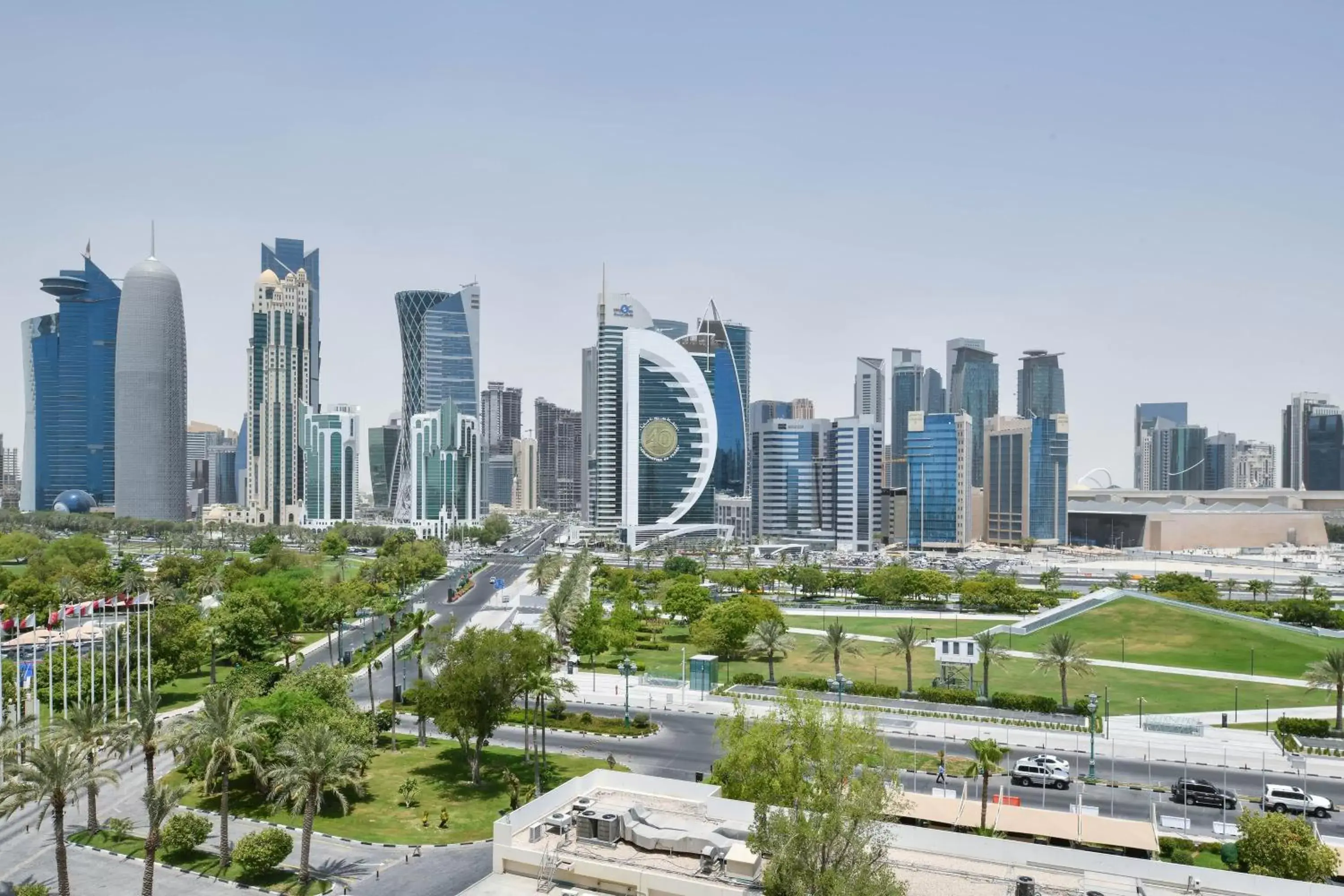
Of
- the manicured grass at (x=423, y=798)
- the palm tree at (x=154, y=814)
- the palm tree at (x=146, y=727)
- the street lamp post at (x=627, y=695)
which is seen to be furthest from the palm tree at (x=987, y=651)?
the palm tree at (x=146, y=727)

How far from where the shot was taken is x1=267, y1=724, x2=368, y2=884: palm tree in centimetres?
3494

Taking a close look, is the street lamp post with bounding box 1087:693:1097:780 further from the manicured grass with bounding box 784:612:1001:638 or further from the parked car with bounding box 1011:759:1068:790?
the manicured grass with bounding box 784:612:1001:638

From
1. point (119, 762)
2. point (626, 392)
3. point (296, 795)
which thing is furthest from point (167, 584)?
point (626, 392)

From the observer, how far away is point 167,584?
9806 centimetres

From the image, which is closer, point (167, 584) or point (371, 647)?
point (371, 647)

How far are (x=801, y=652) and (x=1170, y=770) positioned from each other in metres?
35.5

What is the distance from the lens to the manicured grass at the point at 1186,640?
73.2 metres

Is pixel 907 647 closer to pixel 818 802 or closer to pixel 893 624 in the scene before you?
pixel 893 624

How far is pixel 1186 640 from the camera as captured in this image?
260 ft

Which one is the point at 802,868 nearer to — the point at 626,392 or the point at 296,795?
the point at 296,795

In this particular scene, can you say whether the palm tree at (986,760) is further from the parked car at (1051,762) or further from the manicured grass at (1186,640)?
the manicured grass at (1186,640)

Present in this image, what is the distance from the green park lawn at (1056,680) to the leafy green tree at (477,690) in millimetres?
26032

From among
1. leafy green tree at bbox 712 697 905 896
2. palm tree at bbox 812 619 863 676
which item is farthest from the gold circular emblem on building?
leafy green tree at bbox 712 697 905 896

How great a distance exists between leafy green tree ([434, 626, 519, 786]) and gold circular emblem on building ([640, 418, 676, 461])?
14352cm
